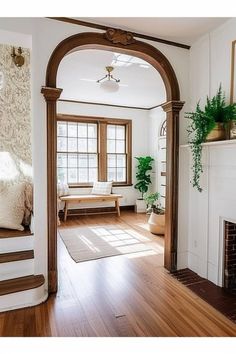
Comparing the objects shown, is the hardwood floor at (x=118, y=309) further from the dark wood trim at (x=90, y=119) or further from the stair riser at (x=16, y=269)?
the dark wood trim at (x=90, y=119)

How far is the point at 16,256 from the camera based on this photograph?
2.36 meters

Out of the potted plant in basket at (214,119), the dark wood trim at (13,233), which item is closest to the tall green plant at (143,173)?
the potted plant in basket at (214,119)

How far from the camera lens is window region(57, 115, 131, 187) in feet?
19.7

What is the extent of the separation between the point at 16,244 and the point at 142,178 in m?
4.35

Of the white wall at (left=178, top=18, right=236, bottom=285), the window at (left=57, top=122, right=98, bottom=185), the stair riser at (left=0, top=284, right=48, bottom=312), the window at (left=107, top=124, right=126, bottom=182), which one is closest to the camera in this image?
the stair riser at (left=0, top=284, right=48, bottom=312)

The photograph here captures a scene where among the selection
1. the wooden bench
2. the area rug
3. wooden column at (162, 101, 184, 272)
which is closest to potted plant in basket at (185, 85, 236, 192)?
wooden column at (162, 101, 184, 272)

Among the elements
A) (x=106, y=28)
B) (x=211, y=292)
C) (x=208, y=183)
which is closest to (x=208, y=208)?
(x=208, y=183)

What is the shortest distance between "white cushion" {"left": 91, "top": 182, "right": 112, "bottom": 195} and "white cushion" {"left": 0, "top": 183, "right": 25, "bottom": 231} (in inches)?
131

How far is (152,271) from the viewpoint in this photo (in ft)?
9.82

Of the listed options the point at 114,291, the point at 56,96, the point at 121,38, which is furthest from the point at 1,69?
the point at 114,291

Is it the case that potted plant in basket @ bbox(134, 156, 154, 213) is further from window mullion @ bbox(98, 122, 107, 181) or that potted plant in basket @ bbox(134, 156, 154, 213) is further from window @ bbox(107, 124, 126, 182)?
window mullion @ bbox(98, 122, 107, 181)

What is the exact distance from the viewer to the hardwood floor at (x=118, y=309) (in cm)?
191
